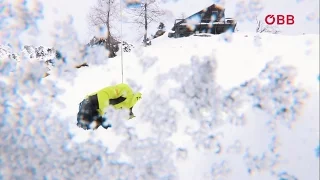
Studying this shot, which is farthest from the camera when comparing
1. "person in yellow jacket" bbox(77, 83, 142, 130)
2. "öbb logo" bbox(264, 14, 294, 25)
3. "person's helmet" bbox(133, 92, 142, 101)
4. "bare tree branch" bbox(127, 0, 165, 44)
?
"bare tree branch" bbox(127, 0, 165, 44)

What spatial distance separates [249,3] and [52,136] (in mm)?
2323

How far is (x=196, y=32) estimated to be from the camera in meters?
3.18

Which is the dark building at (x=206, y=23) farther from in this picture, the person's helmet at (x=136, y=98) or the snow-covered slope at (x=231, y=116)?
the person's helmet at (x=136, y=98)

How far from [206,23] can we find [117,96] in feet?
4.33

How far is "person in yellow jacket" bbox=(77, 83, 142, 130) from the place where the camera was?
280cm

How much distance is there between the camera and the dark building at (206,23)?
2.66 m

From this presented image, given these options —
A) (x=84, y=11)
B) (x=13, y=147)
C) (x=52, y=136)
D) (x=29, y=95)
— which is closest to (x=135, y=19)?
(x=84, y=11)

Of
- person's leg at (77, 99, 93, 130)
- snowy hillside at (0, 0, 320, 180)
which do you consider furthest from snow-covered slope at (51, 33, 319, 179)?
person's leg at (77, 99, 93, 130)

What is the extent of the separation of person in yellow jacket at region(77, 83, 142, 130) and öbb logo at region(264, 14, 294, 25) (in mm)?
1597

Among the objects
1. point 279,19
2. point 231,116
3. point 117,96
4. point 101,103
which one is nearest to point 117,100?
point 117,96

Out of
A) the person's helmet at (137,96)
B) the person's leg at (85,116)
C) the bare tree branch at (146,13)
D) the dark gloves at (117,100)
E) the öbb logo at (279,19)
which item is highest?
the bare tree branch at (146,13)

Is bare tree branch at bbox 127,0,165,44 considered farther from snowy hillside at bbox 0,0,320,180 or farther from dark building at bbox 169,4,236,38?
snowy hillside at bbox 0,0,320,180

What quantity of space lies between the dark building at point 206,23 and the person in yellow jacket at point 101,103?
0.99m

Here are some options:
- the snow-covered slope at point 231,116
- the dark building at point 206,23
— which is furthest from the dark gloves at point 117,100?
the dark building at point 206,23
